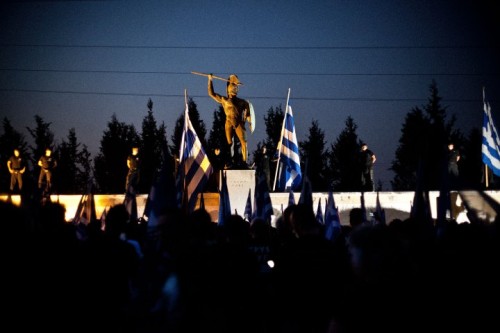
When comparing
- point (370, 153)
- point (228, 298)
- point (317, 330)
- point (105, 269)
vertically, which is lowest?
point (317, 330)

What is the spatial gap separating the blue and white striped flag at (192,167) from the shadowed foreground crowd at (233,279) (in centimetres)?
551

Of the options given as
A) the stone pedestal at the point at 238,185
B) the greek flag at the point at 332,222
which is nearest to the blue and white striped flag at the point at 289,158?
the stone pedestal at the point at 238,185

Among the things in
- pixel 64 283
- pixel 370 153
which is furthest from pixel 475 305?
pixel 370 153

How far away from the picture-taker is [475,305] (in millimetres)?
2713

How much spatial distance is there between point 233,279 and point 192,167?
853cm

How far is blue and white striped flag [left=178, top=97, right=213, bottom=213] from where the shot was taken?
10.7 meters

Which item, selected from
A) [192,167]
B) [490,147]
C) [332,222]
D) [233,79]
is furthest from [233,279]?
[490,147]

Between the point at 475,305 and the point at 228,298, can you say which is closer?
the point at 475,305

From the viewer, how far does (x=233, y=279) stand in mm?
3742

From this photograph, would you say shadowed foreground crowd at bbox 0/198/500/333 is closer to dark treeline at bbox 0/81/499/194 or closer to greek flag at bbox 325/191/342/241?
greek flag at bbox 325/191/342/241

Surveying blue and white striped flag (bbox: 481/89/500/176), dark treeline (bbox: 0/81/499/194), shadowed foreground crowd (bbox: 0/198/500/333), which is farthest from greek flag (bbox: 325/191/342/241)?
dark treeline (bbox: 0/81/499/194)

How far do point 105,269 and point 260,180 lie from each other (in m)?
5.85

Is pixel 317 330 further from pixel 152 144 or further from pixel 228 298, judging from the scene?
pixel 152 144

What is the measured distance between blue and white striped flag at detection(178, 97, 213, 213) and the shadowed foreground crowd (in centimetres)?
551
